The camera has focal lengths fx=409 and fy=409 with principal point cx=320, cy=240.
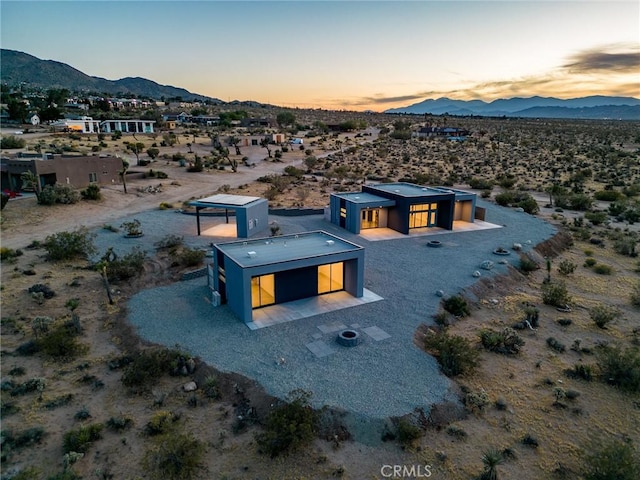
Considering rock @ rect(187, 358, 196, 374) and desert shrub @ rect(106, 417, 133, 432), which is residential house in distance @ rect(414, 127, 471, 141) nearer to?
rock @ rect(187, 358, 196, 374)

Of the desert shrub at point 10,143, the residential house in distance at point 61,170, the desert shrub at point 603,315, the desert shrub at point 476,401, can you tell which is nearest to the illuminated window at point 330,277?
the desert shrub at point 476,401

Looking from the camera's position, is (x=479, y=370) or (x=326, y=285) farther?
(x=326, y=285)

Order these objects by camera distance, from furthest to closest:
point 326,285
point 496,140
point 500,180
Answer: point 496,140 → point 500,180 → point 326,285

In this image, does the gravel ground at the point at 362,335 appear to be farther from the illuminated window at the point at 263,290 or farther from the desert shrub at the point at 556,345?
the desert shrub at the point at 556,345

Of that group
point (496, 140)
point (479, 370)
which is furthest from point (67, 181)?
point (496, 140)

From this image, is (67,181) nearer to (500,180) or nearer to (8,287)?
(8,287)

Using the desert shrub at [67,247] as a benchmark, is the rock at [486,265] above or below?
below
